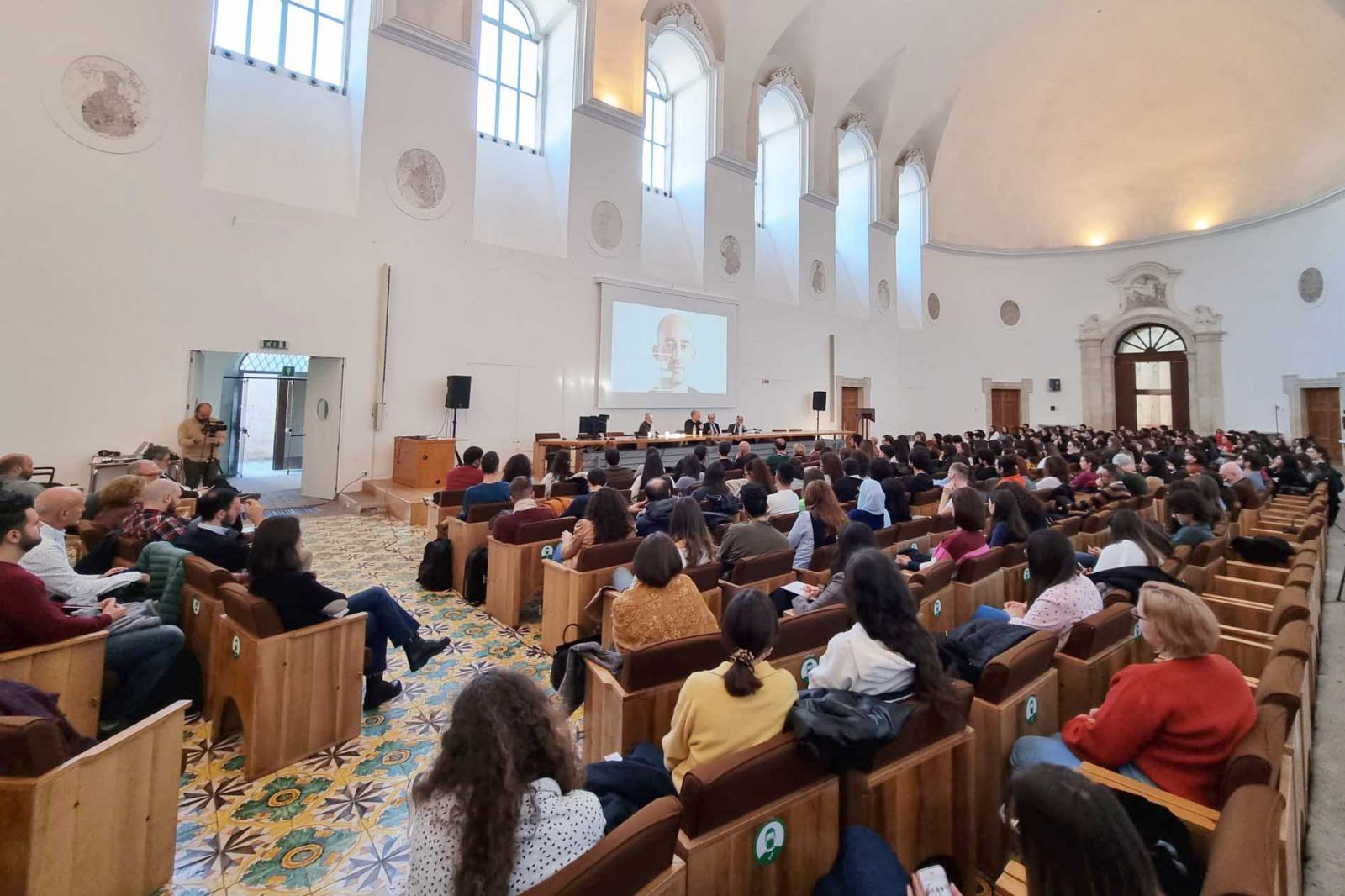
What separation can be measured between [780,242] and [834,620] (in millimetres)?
14027

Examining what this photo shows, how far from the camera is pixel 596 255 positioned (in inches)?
439

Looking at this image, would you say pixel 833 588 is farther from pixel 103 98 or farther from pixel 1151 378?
pixel 1151 378

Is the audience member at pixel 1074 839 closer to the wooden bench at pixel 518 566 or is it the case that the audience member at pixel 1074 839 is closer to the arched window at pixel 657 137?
the wooden bench at pixel 518 566

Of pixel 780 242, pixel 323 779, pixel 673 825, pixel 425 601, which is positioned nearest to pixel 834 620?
pixel 673 825

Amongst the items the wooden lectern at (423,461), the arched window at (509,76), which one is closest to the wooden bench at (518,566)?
the wooden lectern at (423,461)

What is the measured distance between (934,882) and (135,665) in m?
3.25

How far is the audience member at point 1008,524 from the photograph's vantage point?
3820mm

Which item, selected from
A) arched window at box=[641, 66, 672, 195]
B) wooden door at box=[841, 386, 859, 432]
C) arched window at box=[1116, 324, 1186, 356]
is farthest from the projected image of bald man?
arched window at box=[1116, 324, 1186, 356]

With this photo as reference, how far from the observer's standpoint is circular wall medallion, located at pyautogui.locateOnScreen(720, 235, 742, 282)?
524 inches

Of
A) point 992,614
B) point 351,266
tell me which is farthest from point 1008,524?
point 351,266

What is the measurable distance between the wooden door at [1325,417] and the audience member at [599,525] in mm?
17700

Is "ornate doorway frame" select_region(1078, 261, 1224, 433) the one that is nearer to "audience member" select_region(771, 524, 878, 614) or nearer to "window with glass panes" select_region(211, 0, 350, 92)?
"audience member" select_region(771, 524, 878, 614)

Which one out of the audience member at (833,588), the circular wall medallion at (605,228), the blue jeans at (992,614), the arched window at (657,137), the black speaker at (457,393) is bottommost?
the blue jeans at (992,614)

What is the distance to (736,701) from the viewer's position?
1.62 metres
